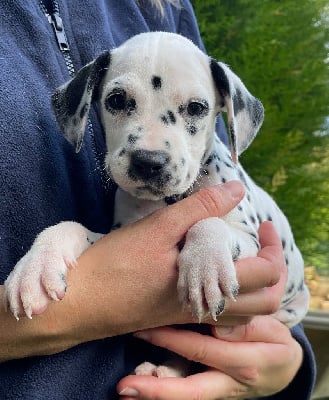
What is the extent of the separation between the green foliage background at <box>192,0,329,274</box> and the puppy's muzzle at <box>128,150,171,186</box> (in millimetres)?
2028

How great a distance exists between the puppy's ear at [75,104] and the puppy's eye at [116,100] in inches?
2.4

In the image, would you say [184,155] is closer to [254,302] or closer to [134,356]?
[254,302]

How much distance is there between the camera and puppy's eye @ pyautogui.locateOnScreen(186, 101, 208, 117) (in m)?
1.68

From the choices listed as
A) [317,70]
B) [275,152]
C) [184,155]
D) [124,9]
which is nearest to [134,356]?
[184,155]

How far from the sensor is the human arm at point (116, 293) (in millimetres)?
1427

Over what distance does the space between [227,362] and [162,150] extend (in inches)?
28.0

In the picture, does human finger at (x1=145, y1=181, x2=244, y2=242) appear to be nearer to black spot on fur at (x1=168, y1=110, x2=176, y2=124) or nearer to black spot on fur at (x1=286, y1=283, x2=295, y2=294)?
black spot on fur at (x1=168, y1=110, x2=176, y2=124)

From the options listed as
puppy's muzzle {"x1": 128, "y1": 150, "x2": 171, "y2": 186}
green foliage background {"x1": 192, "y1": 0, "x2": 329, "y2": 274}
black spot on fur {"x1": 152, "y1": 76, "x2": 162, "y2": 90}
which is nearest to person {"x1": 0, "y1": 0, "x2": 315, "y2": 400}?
puppy's muzzle {"x1": 128, "y1": 150, "x2": 171, "y2": 186}

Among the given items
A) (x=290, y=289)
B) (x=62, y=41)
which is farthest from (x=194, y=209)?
(x=290, y=289)

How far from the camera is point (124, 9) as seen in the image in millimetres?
2154

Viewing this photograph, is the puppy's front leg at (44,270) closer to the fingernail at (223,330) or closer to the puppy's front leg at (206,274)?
the puppy's front leg at (206,274)

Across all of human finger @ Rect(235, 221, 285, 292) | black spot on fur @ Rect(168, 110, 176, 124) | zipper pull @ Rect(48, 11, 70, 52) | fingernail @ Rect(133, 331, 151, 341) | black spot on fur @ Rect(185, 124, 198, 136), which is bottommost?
fingernail @ Rect(133, 331, 151, 341)

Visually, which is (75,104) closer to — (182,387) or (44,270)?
(44,270)

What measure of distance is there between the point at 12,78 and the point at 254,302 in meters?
0.88
